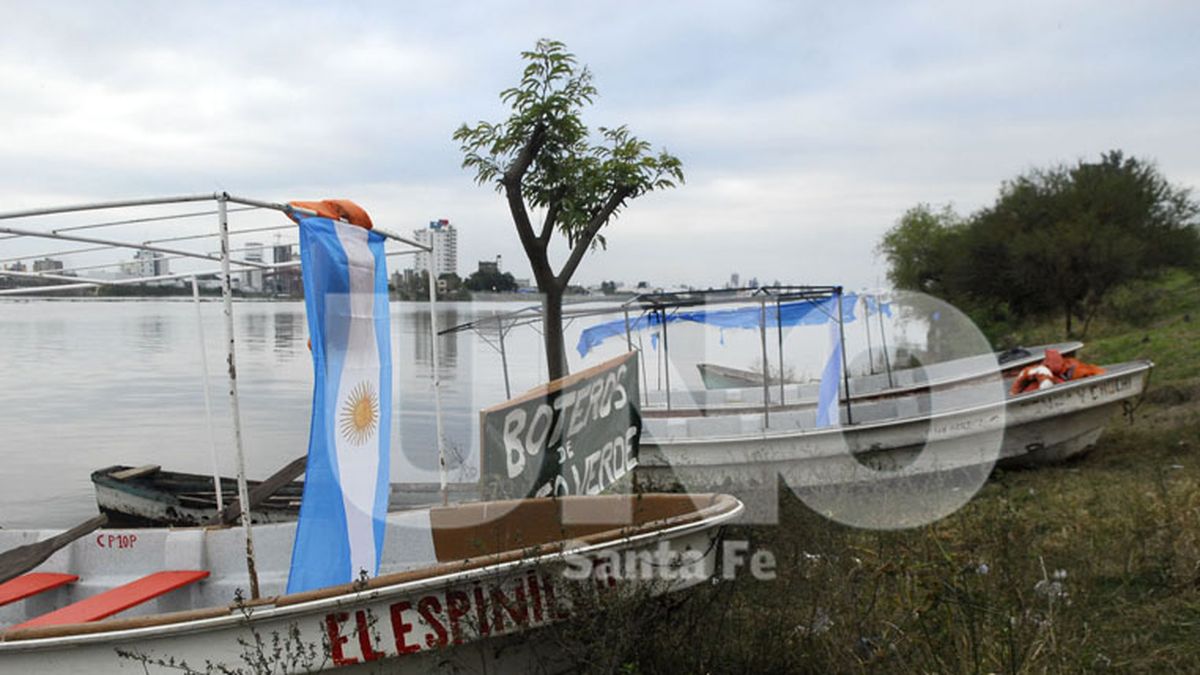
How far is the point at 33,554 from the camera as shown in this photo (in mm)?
6078

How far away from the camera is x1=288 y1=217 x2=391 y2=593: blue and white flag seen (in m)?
4.66

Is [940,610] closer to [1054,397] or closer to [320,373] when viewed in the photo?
[320,373]

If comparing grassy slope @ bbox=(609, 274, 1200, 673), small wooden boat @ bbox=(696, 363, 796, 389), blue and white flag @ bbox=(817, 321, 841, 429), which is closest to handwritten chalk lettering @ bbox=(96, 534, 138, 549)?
grassy slope @ bbox=(609, 274, 1200, 673)

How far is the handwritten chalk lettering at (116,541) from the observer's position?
6812mm

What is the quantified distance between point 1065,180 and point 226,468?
28.0 metres

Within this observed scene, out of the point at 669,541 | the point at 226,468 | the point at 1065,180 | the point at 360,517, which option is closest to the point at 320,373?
the point at 360,517

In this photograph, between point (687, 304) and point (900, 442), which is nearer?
point (687, 304)

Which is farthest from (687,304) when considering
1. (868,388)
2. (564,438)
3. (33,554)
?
(868,388)

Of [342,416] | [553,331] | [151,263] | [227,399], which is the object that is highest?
[151,263]

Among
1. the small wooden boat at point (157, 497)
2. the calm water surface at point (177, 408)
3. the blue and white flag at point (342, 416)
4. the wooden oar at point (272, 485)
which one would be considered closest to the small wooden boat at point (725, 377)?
the calm water surface at point (177, 408)

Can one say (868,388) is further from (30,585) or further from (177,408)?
(177,408)

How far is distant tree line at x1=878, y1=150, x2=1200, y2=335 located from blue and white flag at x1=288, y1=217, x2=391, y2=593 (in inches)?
946

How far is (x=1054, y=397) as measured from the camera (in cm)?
1069

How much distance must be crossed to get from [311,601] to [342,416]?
3.17ft
